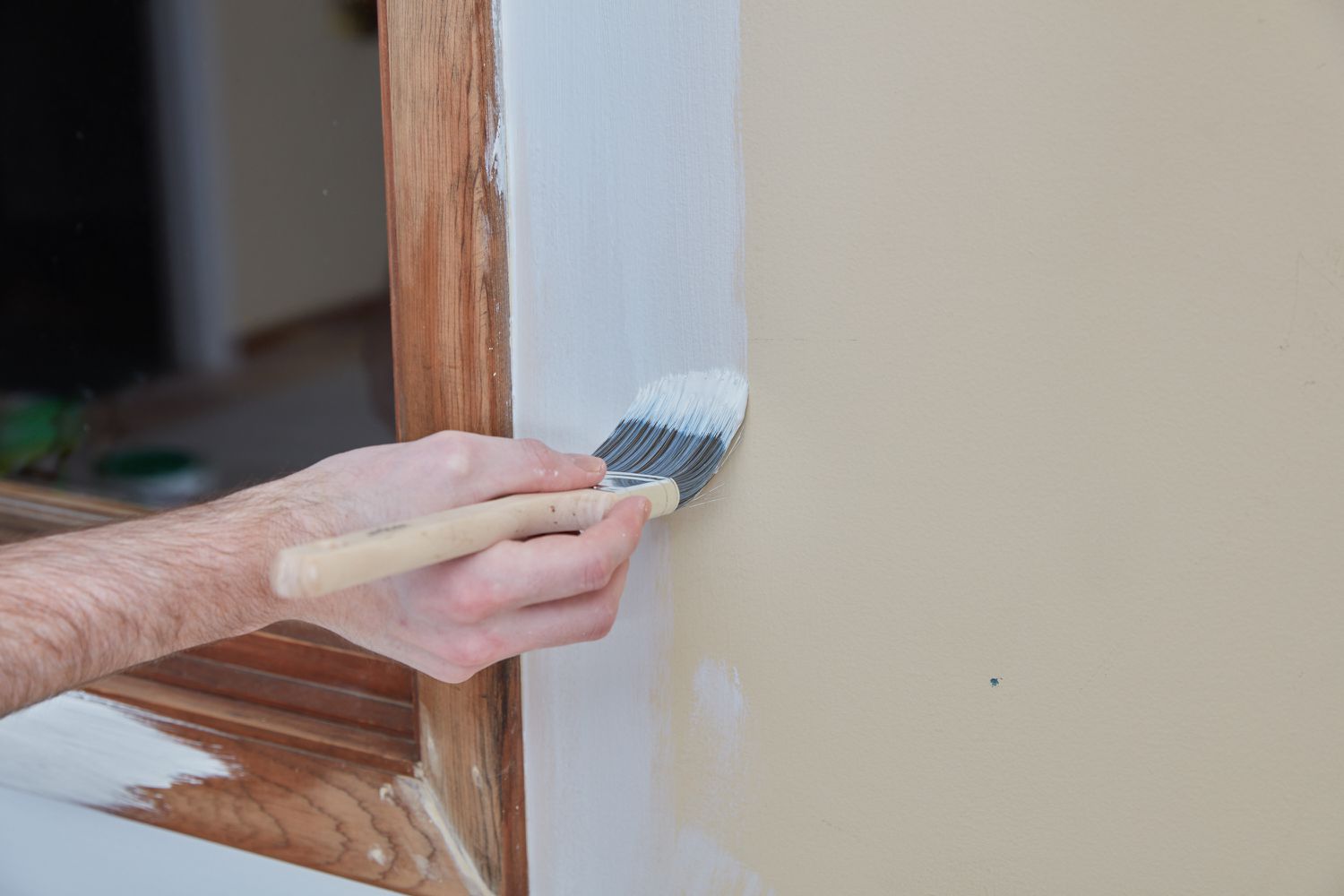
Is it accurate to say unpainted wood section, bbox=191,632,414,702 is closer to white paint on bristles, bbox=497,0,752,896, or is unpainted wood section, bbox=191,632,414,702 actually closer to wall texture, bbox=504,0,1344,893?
white paint on bristles, bbox=497,0,752,896

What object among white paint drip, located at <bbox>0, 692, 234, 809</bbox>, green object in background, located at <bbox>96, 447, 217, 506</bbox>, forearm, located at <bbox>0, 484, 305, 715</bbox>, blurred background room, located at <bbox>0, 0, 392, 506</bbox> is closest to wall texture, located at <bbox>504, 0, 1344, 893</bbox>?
forearm, located at <bbox>0, 484, 305, 715</bbox>

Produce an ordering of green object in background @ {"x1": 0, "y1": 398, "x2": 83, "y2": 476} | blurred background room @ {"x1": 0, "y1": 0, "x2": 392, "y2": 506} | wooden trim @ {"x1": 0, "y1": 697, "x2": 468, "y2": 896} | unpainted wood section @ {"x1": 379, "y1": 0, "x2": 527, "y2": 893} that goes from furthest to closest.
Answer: blurred background room @ {"x1": 0, "y1": 0, "x2": 392, "y2": 506} < green object in background @ {"x1": 0, "y1": 398, "x2": 83, "y2": 476} < wooden trim @ {"x1": 0, "y1": 697, "x2": 468, "y2": 896} < unpainted wood section @ {"x1": 379, "y1": 0, "x2": 527, "y2": 893}

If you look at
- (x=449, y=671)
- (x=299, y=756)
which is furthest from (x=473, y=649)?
(x=299, y=756)

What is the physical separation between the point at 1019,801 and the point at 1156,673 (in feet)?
0.36

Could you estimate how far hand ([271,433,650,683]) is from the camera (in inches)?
19.6

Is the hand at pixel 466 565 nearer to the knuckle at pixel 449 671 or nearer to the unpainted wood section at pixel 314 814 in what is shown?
the knuckle at pixel 449 671

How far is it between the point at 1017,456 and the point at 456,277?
1.17 feet

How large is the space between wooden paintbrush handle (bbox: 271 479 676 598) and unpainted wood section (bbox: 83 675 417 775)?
31 centimetres

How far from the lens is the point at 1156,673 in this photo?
51cm

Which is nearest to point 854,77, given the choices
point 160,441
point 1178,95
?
point 1178,95

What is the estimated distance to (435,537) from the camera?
0.44 metres

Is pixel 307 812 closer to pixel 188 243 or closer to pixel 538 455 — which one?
pixel 538 455

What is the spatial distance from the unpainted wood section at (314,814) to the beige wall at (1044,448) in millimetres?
278

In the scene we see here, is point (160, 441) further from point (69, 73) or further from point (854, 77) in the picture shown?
point (854, 77)
